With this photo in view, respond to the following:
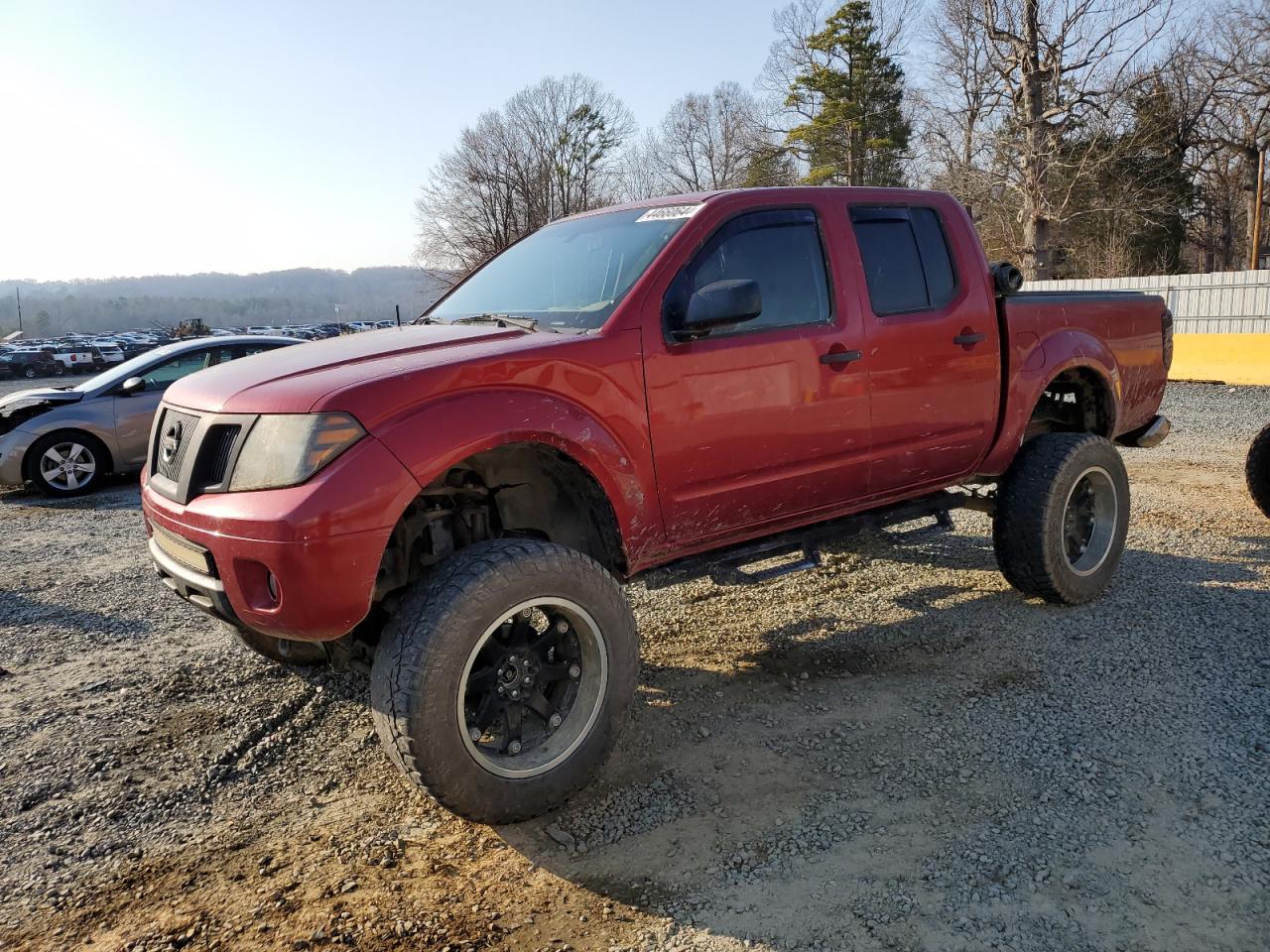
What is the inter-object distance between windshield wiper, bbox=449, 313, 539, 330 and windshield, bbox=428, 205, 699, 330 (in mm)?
32

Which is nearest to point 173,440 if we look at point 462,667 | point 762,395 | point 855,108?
point 462,667

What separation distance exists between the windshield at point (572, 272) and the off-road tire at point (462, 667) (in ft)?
3.24

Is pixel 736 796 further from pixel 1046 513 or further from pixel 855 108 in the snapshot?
pixel 855 108

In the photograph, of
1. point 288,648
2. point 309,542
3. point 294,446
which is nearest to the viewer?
point 309,542

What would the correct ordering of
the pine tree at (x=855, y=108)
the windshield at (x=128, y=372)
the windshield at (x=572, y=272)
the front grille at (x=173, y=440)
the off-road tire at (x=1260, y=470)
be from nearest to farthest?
the front grille at (x=173, y=440) → the windshield at (x=572, y=272) → the off-road tire at (x=1260, y=470) → the windshield at (x=128, y=372) → the pine tree at (x=855, y=108)

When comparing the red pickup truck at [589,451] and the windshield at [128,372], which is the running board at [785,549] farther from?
the windshield at [128,372]

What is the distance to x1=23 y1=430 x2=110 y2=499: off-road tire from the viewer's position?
30.2 ft

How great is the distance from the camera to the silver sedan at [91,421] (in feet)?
30.2

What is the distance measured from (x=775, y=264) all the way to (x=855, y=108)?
44844 mm

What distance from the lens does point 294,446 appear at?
2.71 m

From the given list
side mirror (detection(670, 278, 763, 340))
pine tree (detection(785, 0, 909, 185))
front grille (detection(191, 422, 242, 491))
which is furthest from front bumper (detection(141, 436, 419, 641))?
pine tree (detection(785, 0, 909, 185))

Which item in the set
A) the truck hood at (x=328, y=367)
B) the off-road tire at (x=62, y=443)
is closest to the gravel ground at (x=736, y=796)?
the truck hood at (x=328, y=367)

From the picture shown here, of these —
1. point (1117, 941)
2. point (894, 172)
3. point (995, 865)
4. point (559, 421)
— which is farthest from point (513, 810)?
point (894, 172)

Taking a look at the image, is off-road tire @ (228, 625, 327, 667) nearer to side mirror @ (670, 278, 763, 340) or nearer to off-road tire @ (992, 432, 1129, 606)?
side mirror @ (670, 278, 763, 340)
